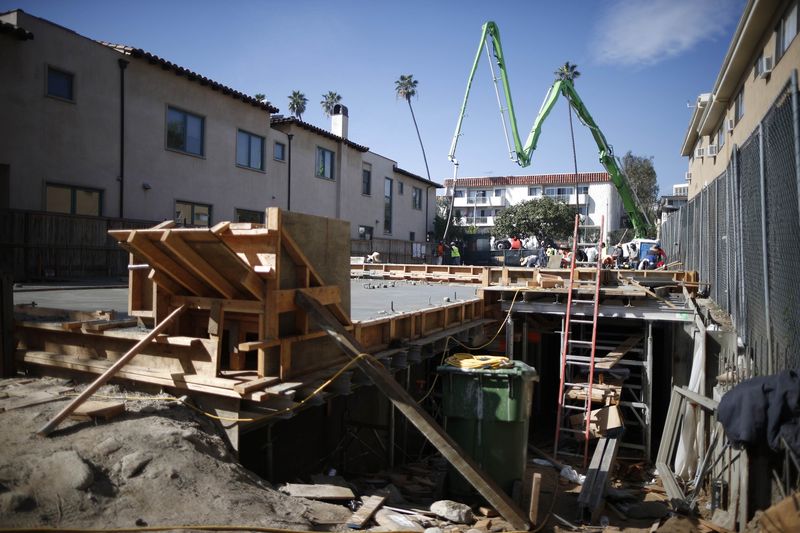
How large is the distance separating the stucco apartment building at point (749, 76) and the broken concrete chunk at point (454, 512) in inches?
322

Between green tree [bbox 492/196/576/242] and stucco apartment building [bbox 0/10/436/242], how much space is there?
24.8 m

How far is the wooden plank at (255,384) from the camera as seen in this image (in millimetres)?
5508

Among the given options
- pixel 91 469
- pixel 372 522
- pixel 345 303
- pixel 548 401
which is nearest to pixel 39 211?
pixel 345 303

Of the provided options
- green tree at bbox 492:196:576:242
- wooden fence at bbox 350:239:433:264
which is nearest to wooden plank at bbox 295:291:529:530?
wooden fence at bbox 350:239:433:264

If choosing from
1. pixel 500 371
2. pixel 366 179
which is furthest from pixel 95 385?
pixel 366 179

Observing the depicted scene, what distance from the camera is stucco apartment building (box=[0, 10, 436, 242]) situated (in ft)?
50.3

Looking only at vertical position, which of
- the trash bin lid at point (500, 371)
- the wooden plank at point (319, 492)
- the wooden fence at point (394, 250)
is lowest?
the wooden plank at point (319, 492)

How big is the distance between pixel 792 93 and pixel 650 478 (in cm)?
816

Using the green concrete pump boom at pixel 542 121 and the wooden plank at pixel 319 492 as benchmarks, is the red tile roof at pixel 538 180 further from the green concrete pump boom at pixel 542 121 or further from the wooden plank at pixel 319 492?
the wooden plank at pixel 319 492

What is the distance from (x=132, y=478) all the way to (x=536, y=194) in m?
62.3

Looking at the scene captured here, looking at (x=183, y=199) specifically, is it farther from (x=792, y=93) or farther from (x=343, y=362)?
(x=792, y=93)

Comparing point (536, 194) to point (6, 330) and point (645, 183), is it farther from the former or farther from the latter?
point (6, 330)

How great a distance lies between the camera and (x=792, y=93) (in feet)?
15.5

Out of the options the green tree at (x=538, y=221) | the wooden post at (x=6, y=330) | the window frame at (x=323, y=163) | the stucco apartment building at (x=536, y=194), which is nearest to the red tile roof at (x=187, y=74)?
the window frame at (x=323, y=163)
